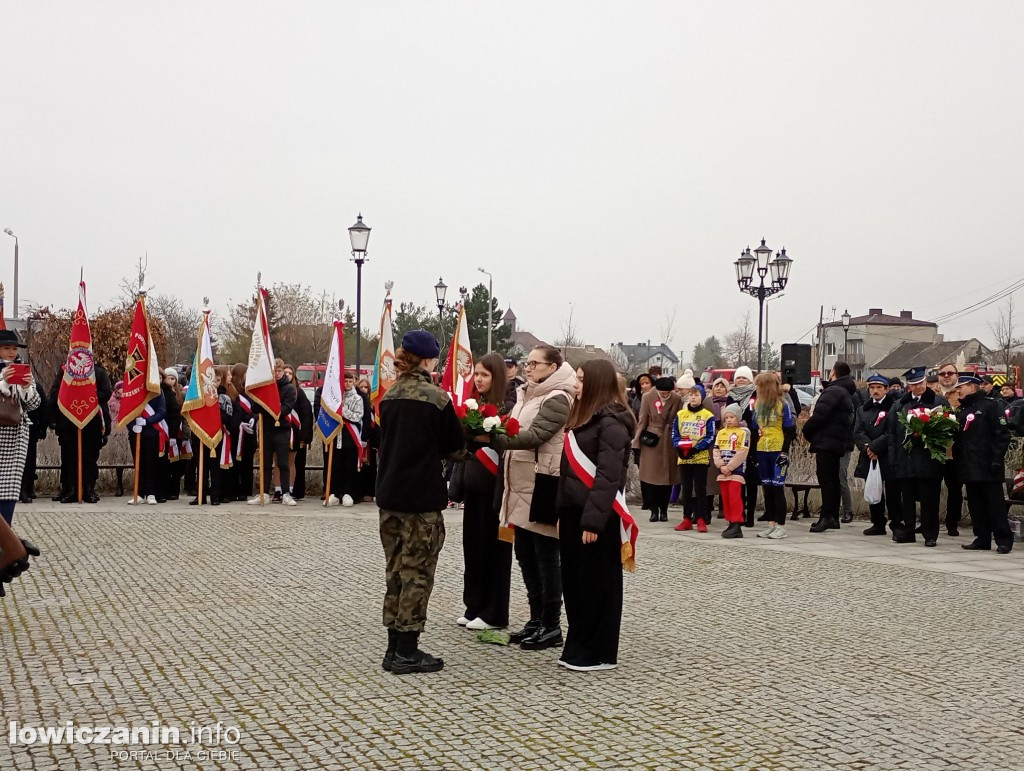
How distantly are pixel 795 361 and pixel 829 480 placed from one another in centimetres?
675

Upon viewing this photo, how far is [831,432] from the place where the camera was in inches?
562

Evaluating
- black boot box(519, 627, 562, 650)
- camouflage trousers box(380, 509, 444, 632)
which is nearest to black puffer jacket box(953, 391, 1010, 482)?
black boot box(519, 627, 562, 650)

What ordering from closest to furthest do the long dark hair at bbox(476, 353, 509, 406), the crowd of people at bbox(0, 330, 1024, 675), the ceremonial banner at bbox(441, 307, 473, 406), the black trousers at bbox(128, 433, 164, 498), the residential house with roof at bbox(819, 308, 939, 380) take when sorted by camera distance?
the crowd of people at bbox(0, 330, 1024, 675) → the long dark hair at bbox(476, 353, 509, 406) → the ceremonial banner at bbox(441, 307, 473, 406) → the black trousers at bbox(128, 433, 164, 498) → the residential house with roof at bbox(819, 308, 939, 380)

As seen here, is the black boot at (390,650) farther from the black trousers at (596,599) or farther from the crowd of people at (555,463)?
the black trousers at (596,599)

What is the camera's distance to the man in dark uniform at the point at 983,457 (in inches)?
491

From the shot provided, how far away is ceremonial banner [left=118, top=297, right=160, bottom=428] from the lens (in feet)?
54.4

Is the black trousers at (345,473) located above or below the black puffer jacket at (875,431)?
Result: below

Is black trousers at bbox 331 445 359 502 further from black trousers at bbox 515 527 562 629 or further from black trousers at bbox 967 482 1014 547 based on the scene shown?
black trousers at bbox 515 527 562 629

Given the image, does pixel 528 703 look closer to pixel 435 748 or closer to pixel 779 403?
pixel 435 748

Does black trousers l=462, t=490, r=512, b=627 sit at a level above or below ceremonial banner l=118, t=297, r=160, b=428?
below

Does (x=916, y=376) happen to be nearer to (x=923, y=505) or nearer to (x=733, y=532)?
(x=923, y=505)

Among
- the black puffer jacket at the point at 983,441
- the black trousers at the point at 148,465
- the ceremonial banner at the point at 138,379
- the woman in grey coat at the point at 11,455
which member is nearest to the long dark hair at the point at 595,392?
the woman in grey coat at the point at 11,455

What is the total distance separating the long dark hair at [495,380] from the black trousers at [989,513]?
7.10m

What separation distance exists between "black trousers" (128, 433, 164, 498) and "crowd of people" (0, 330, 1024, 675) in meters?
0.03
